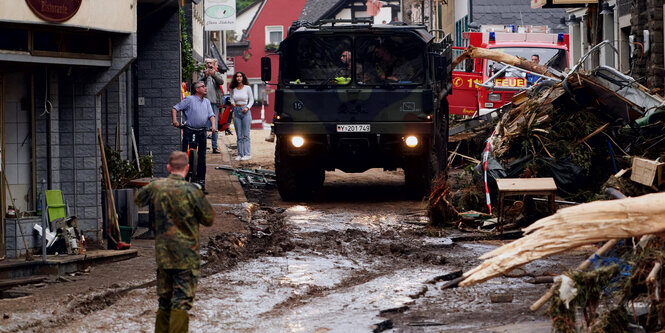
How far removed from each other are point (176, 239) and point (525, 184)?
6422 mm

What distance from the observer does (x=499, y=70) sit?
21797mm

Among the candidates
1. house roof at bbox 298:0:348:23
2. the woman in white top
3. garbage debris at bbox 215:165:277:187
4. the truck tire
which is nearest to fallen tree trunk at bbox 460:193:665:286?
the truck tire

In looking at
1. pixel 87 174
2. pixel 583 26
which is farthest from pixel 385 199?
pixel 583 26

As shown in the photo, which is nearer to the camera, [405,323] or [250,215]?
[405,323]

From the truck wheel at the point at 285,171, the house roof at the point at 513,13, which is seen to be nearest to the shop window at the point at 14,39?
the truck wheel at the point at 285,171

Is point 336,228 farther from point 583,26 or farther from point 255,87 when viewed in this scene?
point 255,87

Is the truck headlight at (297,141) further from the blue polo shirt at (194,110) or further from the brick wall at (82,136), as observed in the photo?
the brick wall at (82,136)

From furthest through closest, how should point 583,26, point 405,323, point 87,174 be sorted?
point 583,26 < point 87,174 < point 405,323

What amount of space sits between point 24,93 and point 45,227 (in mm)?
1523

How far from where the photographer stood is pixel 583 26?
36406 mm

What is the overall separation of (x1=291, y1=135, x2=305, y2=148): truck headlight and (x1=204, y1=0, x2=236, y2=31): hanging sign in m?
13.3

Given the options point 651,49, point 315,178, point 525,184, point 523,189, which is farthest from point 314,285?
point 651,49

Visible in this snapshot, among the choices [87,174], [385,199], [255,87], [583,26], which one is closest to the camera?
[87,174]

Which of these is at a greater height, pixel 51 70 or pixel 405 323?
pixel 51 70
